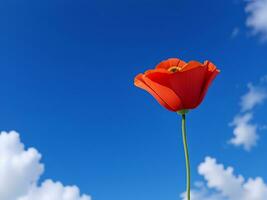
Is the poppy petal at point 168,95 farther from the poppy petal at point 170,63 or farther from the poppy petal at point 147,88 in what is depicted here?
the poppy petal at point 170,63

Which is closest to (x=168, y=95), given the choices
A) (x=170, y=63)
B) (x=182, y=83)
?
(x=182, y=83)

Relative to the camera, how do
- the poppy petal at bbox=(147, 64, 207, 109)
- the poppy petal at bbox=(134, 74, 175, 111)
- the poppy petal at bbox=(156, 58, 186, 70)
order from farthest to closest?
the poppy petal at bbox=(156, 58, 186, 70) → the poppy petal at bbox=(134, 74, 175, 111) → the poppy petal at bbox=(147, 64, 207, 109)

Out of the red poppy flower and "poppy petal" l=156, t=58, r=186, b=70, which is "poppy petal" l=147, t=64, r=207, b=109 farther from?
"poppy petal" l=156, t=58, r=186, b=70

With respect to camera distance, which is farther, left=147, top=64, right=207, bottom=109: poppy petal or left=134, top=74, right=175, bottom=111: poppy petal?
left=134, top=74, right=175, bottom=111: poppy petal

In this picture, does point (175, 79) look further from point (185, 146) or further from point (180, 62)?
point (185, 146)

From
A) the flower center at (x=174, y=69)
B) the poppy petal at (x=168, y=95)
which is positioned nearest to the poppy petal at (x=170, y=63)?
the flower center at (x=174, y=69)

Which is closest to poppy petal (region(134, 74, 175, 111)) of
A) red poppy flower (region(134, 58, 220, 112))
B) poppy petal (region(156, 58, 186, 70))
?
red poppy flower (region(134, 58, 220, 112))

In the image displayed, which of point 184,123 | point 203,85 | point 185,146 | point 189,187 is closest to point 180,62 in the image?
point 203,85

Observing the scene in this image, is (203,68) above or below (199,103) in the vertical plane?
above
